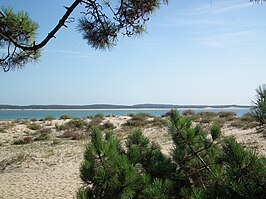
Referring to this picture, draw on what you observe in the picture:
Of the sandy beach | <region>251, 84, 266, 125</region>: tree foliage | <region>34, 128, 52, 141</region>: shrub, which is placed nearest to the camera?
<region>251, 84, 266, 125</region>: tree foliage

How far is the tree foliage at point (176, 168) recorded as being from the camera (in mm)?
1970

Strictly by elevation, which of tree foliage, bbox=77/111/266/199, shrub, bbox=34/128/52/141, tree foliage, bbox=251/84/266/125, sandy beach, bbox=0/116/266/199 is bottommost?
sandy beach, bbox=0/116/266/199

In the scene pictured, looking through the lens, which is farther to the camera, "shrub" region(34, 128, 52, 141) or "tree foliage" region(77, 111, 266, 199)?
"shrub" region(34, 128, 52, 141)

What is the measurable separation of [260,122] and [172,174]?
1.34 m

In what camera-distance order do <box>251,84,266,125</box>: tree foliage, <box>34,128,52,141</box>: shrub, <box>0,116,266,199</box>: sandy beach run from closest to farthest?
1. <box>251,84,266,125</box>: tree foliage
2. <box>0,116,266,199</box>: sandy beach
3. <box>34,128,52,141</box>: shrub

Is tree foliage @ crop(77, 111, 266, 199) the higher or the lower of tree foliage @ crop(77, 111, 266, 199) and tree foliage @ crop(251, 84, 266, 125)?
the lower

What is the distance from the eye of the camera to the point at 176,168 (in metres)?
2.86

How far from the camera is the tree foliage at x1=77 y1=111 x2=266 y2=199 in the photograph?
1.97m

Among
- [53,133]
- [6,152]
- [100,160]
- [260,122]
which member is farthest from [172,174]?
[53,133]

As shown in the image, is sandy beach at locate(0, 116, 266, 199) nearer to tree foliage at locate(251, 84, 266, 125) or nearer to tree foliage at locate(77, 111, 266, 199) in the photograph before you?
tree foliage at locate(77, 111, 266, 199)

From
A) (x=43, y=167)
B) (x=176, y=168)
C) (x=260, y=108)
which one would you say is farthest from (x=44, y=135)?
(x=260, y=108)

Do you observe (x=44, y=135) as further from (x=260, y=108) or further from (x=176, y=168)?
(x=260, y=108)

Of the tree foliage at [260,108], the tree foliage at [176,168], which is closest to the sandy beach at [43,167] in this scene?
the tree foliage at [176,168]

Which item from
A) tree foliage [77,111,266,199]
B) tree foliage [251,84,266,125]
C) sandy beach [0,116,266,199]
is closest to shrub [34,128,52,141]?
sandy beach [0,116,266,199]
